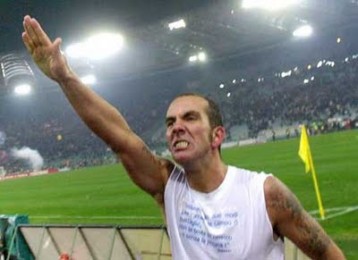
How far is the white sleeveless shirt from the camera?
266cm

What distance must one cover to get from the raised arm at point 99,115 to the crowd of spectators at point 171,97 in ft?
134

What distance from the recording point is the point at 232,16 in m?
39.1

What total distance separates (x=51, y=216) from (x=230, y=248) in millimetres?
15006

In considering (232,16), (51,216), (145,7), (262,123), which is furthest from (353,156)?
(262,123)

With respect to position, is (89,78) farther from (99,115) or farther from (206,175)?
(206,175)

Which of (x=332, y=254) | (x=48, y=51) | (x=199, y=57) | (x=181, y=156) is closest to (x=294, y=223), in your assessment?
(x=332, y=254)

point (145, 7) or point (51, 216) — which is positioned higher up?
point (145, 7)

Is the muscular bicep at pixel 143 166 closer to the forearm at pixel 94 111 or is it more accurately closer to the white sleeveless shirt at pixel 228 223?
the forearm at pixel 94 111

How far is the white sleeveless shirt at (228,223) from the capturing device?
266 centimetres

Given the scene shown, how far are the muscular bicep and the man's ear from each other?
0.29 meters

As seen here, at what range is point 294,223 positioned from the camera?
2752mm

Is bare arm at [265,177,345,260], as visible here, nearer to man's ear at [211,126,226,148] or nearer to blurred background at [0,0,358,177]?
man's ear at [211,126,226,148]

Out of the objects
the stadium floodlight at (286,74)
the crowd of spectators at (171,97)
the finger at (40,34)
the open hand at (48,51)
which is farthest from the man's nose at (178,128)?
the stadium floodlight at (286,74)

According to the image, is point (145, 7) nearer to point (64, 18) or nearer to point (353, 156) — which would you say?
point (64, 18)
